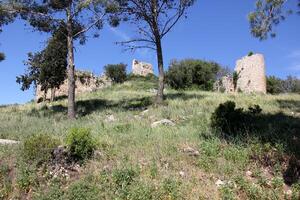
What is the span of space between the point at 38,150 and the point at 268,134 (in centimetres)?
587

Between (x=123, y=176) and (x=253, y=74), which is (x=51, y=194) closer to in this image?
(x=123, y=176)

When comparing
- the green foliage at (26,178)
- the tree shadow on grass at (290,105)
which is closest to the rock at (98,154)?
the green foliage at (26,178)

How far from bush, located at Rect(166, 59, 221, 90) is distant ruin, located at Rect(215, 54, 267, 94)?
5577mm

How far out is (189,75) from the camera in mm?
45062

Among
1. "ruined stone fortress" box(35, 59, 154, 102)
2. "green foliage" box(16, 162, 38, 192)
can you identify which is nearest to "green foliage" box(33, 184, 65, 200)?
"green foliage" box(16, 162, 38, 192)

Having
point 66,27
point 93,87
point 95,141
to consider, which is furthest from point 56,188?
point 93,87

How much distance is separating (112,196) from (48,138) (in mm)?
3288

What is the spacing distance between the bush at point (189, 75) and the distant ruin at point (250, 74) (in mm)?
5577

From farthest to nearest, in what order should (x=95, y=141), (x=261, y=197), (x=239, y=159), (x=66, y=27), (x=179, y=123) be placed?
1. (x=66, y=27)
2. (x=179, y=123)
3. (x=95, y=141)
4. (x=239, y=159)
5. (x=261, y=197)

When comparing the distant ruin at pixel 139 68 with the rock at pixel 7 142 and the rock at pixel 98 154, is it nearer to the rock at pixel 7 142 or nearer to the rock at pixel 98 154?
the rock at pixel 7 142

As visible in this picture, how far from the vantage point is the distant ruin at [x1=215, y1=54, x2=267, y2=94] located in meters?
36.6

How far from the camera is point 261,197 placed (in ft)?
24.6

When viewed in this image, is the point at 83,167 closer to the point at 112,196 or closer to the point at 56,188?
the point at 56,188

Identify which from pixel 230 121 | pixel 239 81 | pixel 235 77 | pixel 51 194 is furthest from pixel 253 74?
pixel 51 194
